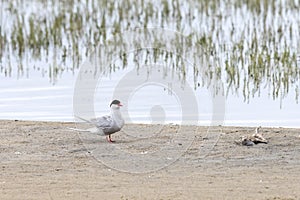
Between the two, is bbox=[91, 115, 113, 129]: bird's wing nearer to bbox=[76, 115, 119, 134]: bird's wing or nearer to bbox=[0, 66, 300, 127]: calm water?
bbox=[76, 115, 119, 134]: bird's wing

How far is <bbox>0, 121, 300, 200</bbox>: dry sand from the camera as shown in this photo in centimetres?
684

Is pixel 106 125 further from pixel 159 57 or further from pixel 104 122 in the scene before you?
pixel 159 57

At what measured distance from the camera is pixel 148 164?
778 centimetres

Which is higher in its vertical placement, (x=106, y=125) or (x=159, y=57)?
(x=159, y=57)

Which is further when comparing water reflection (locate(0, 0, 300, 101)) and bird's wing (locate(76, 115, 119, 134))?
water reflection (locate(0, 0, 300, 101))

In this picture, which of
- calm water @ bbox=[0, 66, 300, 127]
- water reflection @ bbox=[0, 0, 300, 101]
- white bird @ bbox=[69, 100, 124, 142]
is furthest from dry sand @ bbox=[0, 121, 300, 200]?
water reflection @ bbox=[0, 0, 300, 101]

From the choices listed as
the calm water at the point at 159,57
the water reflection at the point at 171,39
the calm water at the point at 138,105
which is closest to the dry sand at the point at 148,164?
the calm water at the point at 138,105

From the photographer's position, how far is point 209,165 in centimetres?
771

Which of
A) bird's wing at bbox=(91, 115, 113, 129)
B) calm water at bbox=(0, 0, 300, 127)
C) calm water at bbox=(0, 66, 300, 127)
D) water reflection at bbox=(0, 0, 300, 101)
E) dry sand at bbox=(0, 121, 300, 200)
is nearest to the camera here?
dry sand at bbox=(0, 121, 300, 200)

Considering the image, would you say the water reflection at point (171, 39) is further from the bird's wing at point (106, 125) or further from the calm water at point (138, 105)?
the bird's wing at point (106, 125)

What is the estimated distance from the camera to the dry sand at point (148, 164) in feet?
22.4

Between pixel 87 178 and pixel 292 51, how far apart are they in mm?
6938

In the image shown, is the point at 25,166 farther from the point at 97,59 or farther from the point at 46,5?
the point at 46,5

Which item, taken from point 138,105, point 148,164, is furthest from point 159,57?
point 148,164
